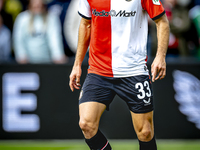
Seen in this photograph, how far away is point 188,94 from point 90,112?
10.3 feet

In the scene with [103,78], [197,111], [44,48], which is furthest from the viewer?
[44,48]

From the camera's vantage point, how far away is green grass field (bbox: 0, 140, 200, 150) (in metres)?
6.48

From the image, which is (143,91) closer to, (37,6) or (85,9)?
(85,9)

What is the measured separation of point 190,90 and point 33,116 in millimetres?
2880

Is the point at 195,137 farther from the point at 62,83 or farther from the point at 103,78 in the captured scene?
the point at 103,78

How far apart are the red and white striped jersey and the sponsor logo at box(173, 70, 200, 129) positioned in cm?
267

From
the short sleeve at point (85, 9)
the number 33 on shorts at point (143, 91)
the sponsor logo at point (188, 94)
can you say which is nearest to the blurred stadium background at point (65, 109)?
the sponsor logo at point (188, 94)

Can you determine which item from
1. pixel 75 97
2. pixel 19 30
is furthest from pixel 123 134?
pixel 19 30

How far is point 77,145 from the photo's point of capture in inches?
264

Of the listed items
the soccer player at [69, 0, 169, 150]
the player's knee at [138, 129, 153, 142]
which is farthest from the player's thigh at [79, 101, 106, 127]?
the player's knee at [138, 129, 153, 142]

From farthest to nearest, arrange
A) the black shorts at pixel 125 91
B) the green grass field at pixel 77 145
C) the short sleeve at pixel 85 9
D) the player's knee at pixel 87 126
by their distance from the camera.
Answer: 1. the green grass field at pixel 77 145
2. the short sleeve at pixel 85 9
3. the black shorts at pixel 125 91
4. the player's knee at pixel 87 126

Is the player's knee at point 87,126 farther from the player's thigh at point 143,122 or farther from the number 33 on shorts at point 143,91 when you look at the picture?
the number 33 on shorts at point 143,91

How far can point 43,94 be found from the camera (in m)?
6.97

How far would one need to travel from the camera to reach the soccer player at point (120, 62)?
408 centimetres
